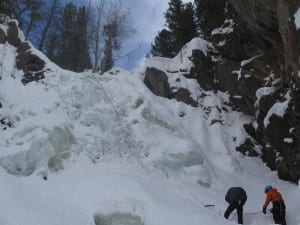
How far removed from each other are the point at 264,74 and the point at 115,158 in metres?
8.05

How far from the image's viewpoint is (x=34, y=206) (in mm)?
9617

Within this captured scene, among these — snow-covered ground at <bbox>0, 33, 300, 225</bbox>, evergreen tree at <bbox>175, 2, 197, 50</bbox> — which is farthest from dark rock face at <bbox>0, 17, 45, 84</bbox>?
evergreen tree at <bbox>175, 2, 197, 50</bbox>

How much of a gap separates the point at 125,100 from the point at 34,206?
8329 millimetres

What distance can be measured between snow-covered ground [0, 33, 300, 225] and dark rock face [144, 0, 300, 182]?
2.22ft

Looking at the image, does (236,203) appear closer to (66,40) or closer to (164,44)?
(164,44)

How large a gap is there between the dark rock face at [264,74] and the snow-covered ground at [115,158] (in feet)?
2.22

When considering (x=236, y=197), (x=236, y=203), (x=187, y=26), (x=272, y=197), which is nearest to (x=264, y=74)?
(x=272, y=197)

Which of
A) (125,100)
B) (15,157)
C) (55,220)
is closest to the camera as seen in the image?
(55,220)

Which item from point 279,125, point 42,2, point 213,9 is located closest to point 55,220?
point 279,125

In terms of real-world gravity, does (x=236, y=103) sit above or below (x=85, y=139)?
above

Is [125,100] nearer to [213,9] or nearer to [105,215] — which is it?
[105,215]

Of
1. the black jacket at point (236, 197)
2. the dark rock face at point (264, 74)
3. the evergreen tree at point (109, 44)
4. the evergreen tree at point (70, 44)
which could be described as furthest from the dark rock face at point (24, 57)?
the evergreen tree at point (70, 44)

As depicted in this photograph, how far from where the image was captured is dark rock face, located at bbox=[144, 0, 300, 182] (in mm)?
14617

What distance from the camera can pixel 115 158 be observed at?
46.3 feet
